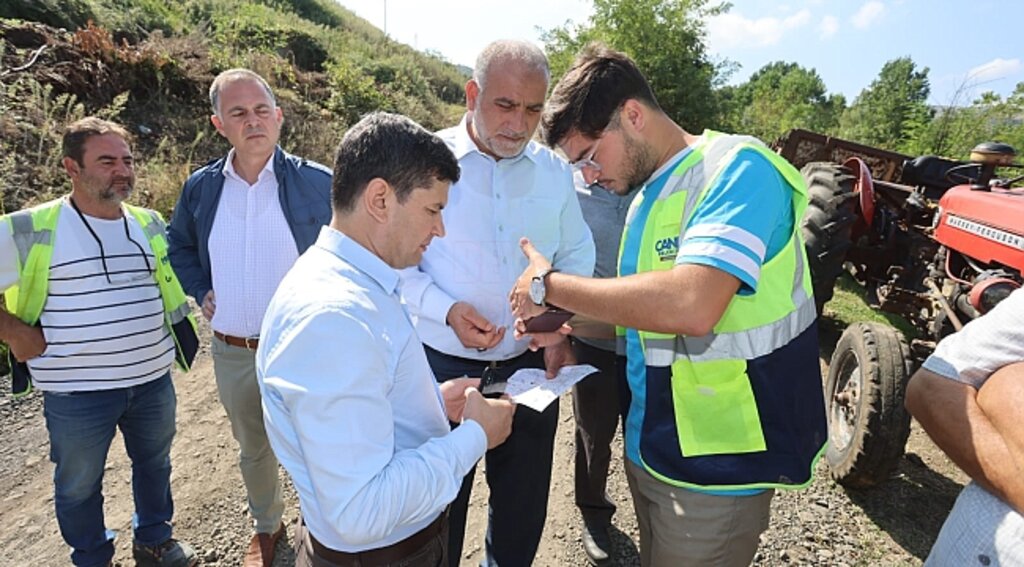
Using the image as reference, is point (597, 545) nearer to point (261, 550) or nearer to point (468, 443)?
point (261, 550)

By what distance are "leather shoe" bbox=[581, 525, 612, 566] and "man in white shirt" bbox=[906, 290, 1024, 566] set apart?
5.71 feet

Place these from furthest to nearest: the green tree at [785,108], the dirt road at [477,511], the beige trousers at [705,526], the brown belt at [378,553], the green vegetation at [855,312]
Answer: the green tree at [785,108], the green vegetation at [855,312], the dirt road at [477,511], the beige trousers at [705,526], the brown belt at [378,553]

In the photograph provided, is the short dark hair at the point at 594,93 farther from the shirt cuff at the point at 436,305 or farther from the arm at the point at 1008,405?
the arm at the point at 1008,405

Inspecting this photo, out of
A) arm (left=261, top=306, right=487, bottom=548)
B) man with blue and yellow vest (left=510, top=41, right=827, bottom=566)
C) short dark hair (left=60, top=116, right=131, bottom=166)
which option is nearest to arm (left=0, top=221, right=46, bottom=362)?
short dark hair (left=60, top=116, right=131, bottom=166)

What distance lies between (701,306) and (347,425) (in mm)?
834

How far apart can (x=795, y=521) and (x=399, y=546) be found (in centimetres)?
253

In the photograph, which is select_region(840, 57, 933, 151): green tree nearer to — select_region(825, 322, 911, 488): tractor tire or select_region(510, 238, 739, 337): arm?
select_region(825, 322, 911, 488): tractor tire

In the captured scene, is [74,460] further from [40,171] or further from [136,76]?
[136,76]

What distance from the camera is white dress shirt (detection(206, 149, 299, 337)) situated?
99.3 inches

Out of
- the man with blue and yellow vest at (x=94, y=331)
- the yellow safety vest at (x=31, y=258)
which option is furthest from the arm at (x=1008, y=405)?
the yellow safety vest at (x=31, y=258)

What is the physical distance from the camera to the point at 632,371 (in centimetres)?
170

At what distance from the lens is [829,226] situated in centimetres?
430

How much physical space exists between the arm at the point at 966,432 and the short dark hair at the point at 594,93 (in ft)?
3.27

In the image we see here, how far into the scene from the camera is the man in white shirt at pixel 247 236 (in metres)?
2.53
